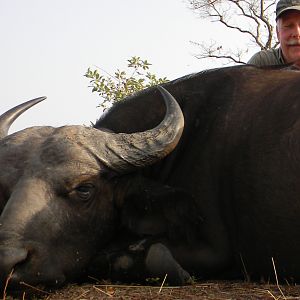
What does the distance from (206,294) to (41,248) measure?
2.91 ft

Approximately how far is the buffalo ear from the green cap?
308 centimetres

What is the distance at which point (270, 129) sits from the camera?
4012 millimetres

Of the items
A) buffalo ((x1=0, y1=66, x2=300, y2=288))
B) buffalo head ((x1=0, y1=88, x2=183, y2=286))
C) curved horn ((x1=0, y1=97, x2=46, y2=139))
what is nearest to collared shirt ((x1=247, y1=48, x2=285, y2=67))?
buffalo ((x1=0, y1=66, x2=300, y2=288))

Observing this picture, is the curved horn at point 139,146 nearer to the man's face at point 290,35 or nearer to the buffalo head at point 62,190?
the buffalo head at point 62,190

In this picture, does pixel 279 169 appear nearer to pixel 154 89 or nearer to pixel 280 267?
pixel 280 267

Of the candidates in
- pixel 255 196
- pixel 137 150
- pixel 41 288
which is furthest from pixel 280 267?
pixel 41 288

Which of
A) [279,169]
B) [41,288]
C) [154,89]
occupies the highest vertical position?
[154,89]

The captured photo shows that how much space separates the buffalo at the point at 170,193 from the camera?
3.78 metres

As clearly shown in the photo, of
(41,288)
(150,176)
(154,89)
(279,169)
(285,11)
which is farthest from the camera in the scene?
(285,11)

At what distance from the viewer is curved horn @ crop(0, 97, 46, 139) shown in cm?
472

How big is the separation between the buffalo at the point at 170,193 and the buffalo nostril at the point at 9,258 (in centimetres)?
16

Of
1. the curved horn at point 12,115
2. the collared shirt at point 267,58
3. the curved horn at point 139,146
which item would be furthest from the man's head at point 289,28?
the curved horn at point 139,146

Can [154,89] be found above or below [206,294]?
above

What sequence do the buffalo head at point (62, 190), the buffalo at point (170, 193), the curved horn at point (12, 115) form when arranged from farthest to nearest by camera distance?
the curved horn at point (12, 115)
the buffalo at point (170, 193)
the buffalo head at point (62, 190)
